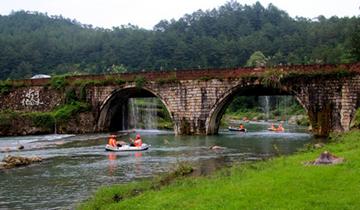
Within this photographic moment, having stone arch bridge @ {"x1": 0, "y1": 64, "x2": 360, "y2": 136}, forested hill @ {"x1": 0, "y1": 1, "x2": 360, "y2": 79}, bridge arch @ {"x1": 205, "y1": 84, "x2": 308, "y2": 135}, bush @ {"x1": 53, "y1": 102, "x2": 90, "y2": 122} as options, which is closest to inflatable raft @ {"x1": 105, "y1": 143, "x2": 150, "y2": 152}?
bridge arch @ {"x1": 205, "y1": 84, "x2": 308, "y2": 135}

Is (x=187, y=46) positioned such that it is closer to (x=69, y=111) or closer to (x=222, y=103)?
(x=69, y=111)

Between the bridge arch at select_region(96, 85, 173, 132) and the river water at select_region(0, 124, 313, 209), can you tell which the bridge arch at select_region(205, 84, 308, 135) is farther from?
the bridge arch at select_region(96, 85, 173, 132)

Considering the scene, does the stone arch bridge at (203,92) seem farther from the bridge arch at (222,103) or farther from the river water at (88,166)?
the river water at (88,166)

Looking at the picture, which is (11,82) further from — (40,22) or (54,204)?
(40,22)

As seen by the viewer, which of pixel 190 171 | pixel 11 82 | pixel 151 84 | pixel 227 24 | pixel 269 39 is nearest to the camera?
pixel 190 171

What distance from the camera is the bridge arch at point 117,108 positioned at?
5188cm

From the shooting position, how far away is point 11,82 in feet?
192

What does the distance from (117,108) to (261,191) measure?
44566 millimetres

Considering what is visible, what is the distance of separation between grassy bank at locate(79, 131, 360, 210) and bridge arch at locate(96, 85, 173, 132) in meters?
32.4

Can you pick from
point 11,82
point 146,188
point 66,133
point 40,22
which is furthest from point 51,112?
point 40,22

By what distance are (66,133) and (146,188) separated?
121ft

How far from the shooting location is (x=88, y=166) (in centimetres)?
2597

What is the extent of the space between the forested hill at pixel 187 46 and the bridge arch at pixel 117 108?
161 feet

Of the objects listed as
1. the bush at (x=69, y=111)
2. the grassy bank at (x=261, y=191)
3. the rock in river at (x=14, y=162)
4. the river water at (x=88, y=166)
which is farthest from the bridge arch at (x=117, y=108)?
the grassy bank at (x=261, y=191)
